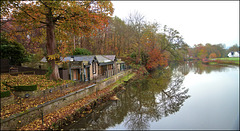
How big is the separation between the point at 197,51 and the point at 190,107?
92426 millimetres

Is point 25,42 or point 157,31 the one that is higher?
point 157,31

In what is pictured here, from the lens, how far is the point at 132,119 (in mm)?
10227

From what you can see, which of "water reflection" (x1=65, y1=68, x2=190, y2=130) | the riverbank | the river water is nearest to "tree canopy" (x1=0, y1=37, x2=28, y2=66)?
the riverbank

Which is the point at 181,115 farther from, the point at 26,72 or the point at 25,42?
the point at 25,42

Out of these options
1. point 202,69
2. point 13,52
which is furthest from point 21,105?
point 202,69

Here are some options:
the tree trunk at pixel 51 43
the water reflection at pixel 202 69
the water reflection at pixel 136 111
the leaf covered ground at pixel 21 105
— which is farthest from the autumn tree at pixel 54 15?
the water reflection at pixel 202 69

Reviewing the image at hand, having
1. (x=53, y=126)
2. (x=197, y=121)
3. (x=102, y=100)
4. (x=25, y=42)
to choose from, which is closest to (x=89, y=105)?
(x=102, y=100)

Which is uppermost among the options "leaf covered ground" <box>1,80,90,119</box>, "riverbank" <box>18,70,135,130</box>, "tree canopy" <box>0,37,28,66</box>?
"tree canopy" <box>0,37,28,66</box>

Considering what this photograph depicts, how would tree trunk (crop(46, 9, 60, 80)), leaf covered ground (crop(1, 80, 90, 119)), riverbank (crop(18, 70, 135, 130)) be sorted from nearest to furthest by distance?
leaf covered ground (crop(1, 80, 90, 119))
riverbank (crop(18, 70, 135, 130))
tree trunk (crop(46, 9, 60, 80))

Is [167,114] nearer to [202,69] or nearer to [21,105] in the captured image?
[21,105]

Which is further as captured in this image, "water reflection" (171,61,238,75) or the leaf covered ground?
"water reflection" (171,61,238,75)

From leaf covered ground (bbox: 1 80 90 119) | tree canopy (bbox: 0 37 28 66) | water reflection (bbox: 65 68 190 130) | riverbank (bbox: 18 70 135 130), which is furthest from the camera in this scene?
tree canopy (bbox: 0 37 28 66)

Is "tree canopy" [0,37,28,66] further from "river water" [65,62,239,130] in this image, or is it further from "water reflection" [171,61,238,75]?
"water reflection" [171,61,238,75]

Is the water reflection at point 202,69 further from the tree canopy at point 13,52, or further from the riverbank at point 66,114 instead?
the tree canopy at point 13,52
